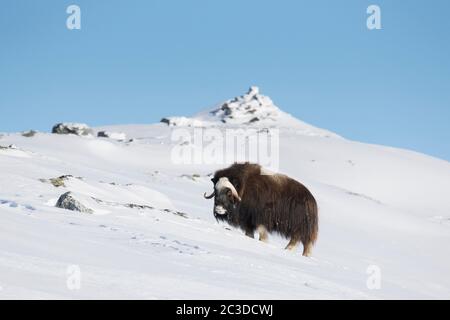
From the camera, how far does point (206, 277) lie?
18.9 ft

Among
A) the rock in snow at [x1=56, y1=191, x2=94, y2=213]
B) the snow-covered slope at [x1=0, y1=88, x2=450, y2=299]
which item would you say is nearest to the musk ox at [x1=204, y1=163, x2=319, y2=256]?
the snow-covered slope at [x1=0, y1=88, x2=450, y2=299]

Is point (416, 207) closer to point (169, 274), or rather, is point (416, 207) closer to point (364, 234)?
point (364, 234)

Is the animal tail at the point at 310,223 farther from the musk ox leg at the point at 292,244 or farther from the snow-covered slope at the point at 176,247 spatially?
the snow-covered slope at the point at 176,247

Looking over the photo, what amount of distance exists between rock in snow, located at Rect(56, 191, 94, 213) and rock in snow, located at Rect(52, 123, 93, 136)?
34217 mm

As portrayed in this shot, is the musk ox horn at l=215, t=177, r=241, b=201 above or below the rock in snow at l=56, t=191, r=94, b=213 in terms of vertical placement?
below

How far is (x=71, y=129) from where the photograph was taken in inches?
1716

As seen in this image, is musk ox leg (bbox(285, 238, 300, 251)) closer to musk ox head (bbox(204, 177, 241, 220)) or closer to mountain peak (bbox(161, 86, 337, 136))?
musk ox head (bbox(204, 177, 241, 220))

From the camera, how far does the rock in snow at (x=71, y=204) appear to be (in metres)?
9.59

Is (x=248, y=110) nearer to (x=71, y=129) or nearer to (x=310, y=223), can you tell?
(x=71, y=129)

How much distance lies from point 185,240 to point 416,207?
117ft

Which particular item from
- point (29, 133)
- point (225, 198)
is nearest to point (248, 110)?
point (29, 133)

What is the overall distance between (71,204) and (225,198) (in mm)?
3046

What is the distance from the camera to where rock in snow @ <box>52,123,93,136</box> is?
43.3 m

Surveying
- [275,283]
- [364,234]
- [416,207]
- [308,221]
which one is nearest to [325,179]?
[416,207]
